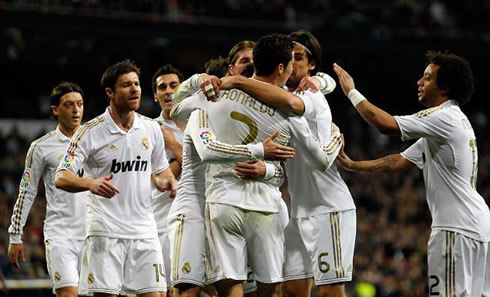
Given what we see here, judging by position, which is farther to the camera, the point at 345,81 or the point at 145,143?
the point at 145,143

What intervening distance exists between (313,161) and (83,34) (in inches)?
621

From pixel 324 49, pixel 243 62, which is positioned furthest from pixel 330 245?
pixel 324 49

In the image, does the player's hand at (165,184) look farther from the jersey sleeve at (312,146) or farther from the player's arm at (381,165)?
the player's arm at (381,165)

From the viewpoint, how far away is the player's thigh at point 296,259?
6832mm

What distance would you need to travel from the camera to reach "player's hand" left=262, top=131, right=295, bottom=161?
604 cm

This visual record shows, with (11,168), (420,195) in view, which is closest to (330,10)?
(420,195)

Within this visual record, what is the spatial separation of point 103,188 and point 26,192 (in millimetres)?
2274

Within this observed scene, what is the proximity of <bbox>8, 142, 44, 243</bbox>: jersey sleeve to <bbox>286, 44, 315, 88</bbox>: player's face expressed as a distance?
9.35 ft

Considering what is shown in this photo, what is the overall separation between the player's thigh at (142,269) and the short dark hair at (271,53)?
177 centimetres

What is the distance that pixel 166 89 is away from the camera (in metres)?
8.23

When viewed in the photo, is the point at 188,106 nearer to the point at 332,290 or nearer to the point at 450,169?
the point at 332,290

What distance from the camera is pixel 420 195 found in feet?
72.4

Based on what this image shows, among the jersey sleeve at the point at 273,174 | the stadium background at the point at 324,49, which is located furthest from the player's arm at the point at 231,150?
the stadium background at the point at 324,49

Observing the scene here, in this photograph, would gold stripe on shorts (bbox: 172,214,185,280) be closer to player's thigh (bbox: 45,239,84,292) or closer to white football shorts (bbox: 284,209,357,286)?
white football shorts (bbox: 284,209,357,286)
